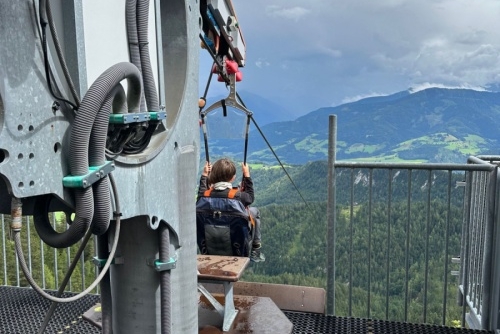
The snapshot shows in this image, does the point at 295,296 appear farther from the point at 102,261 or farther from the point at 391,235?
the point at 102,261

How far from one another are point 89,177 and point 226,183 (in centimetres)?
266

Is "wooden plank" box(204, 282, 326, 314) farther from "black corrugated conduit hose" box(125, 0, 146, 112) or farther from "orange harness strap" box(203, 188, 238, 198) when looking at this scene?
"black corrugated conduit hose" box(125, 0, 146, 112)

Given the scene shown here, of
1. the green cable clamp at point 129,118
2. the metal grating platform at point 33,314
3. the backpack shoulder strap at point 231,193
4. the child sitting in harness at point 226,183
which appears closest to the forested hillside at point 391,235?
the child sitting in harness at point 226,183

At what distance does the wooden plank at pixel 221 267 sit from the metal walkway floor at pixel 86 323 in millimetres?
782

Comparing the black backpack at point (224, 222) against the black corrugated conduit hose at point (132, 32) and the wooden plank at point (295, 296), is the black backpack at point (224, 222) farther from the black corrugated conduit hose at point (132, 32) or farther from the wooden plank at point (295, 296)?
the black corrugated conduit hose at point (132, 32)

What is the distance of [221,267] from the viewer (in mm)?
3688

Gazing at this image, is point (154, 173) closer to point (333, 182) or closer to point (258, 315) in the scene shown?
point (258, 315)

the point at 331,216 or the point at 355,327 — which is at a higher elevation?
the point at 331,216

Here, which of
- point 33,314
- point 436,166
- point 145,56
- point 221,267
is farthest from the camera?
point 33,314

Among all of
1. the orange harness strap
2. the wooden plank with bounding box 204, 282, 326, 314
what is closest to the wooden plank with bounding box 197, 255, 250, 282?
the orange harness strap

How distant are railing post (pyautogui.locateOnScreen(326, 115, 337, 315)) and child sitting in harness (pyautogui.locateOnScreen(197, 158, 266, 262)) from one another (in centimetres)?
67

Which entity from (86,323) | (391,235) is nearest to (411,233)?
(391,235)

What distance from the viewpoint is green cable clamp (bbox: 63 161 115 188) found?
171cm

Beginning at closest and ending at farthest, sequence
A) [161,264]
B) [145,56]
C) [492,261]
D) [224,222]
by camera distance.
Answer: [145,56], [161,264], [492,261], [224,222]
